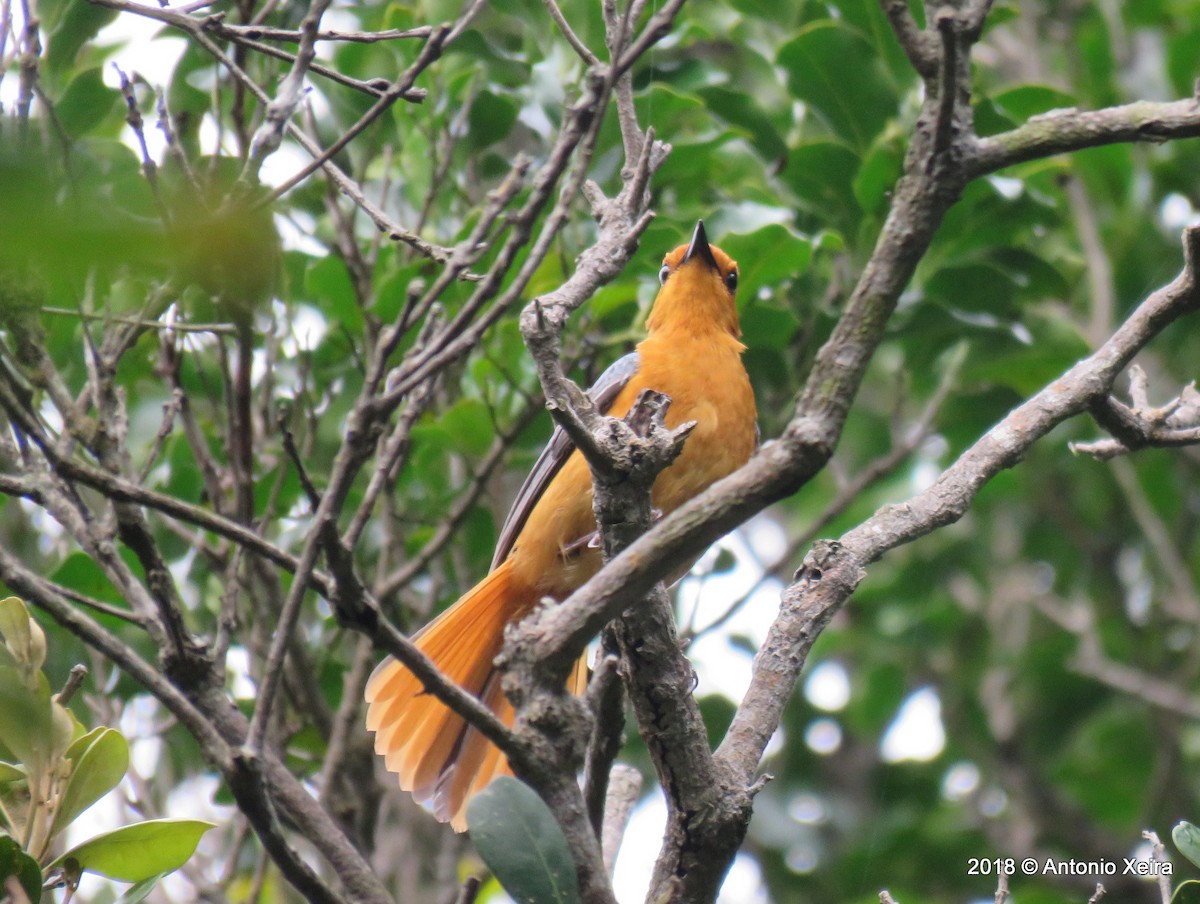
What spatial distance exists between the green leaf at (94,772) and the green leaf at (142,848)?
6 cm

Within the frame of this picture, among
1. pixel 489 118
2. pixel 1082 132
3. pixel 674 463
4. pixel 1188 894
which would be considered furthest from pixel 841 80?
pixel 1188 894

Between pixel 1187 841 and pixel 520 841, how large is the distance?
1354 millimetres

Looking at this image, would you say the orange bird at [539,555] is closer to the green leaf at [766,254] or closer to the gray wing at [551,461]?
the gray wing at [551,461]

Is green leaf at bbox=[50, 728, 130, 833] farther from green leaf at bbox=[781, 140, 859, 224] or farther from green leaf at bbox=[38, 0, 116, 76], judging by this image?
green leaf at bbox=[781, 140, 859, 224]

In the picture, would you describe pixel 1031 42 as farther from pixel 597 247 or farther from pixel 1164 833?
pixel 597 247

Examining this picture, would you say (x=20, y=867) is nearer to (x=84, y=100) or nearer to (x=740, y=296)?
(x=84, y=100)

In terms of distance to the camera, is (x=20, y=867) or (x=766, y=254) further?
(x=766, y=254)

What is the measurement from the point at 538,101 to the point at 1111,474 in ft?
14.2

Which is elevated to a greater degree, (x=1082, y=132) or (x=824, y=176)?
(x=824, y=176)

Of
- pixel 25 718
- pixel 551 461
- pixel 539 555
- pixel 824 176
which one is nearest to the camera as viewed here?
pixel 25 718

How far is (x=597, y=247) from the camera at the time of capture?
2.60m

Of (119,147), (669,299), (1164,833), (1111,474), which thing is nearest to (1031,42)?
(1111,474)

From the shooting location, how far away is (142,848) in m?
2.37

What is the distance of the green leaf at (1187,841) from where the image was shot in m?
2.46
